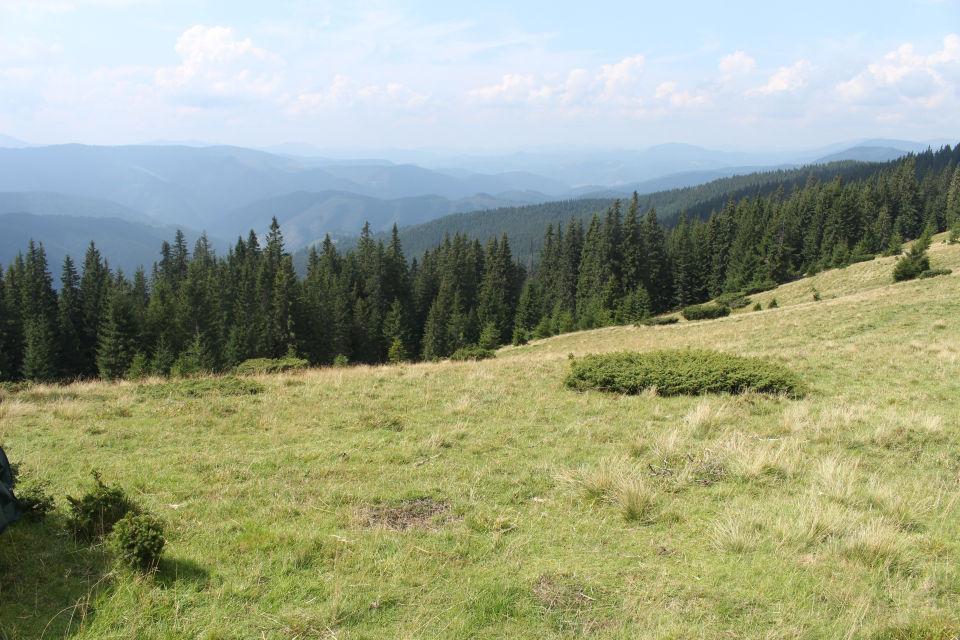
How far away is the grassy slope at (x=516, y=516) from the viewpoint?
4488 millimetres

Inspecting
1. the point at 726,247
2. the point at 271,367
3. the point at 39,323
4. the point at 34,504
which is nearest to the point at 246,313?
the point at 39,323

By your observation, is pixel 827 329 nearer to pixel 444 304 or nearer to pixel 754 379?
pixel 754 379

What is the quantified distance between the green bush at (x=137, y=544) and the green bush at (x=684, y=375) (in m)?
10.4

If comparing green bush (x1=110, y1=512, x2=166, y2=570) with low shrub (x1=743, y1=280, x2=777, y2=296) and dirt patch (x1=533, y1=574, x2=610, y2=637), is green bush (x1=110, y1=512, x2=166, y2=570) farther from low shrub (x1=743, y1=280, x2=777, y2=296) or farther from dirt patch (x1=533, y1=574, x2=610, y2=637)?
low shrub (x1=743, y1=280, x2=777, y2=296)

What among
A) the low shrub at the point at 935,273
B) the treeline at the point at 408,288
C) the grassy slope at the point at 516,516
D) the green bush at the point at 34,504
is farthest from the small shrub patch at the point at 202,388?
the low shrub at the point at 935,273

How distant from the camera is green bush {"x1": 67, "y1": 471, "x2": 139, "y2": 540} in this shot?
5.85 m

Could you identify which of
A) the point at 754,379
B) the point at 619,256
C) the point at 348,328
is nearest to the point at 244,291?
the point at 348,328

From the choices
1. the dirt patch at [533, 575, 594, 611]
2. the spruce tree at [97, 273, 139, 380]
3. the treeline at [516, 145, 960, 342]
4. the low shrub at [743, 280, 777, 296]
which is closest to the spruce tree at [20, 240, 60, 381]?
the spruce tree at [97, 273, 139, 380]

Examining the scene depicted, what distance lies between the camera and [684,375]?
13203 millimetres

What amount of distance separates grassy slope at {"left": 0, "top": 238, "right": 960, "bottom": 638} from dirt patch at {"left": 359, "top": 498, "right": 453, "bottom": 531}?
0.42ft

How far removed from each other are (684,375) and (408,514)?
9.06 metres

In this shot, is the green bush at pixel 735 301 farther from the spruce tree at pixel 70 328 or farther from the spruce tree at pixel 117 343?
the spruce tree at pixel 70 328

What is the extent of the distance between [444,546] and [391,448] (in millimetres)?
3795

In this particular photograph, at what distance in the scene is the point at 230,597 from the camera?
480cm
